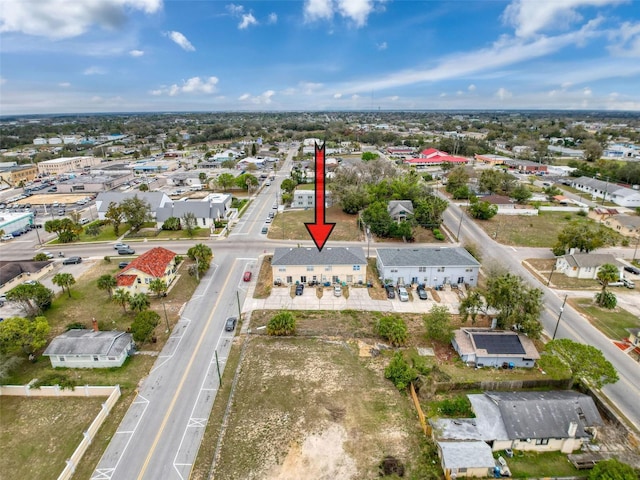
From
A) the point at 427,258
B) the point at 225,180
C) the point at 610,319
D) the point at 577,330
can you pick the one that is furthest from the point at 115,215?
the point at 610,319

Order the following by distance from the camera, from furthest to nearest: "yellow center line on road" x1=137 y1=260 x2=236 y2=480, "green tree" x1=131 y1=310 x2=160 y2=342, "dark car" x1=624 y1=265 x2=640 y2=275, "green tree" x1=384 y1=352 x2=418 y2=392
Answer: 1. "dark car" x1=624 y1=265 x2=640 y2=275
2. "green tree" x1=131 y1=310 x2=160 y2=342
3. "green tree" x1=384 y1=352 x2=418 y2=392
4. "yellow center line on road" x1=137 y1=260 x2=236 y2=480

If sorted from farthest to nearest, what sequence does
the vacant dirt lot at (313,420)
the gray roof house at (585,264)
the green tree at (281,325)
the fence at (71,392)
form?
the gray roof house at (585,264) → the green tree at (281,325) → the fence at (71,392) → the vacant dirt lot at (313,420)

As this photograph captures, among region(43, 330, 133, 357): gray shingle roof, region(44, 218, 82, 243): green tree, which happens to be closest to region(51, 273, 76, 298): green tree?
region(43, 330, 133, 357): gray shingle roof

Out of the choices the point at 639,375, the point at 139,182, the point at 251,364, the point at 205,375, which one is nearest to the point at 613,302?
the point at 639,375

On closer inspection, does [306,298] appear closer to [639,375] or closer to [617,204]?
[639,375]

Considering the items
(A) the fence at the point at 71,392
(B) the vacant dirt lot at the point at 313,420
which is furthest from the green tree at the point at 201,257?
(A) the fence at the point at 71,392

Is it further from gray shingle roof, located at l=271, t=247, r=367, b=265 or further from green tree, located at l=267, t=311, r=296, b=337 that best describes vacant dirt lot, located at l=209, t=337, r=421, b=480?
gray shingle roof, located at l=271, t=247, r=367, b=265

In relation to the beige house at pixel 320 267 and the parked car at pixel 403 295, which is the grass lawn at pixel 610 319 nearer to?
the parked car at pixel 403 295
